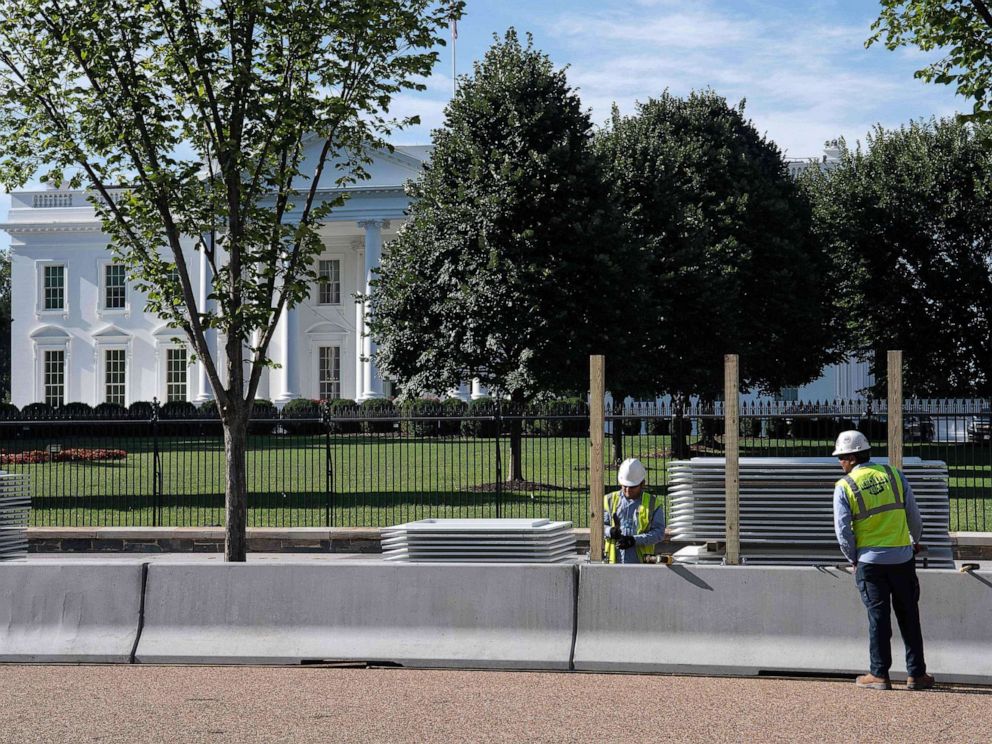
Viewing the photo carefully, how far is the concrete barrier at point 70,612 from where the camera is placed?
34.6 feet

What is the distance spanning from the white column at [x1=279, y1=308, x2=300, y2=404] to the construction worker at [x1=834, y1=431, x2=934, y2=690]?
50045 millimetres

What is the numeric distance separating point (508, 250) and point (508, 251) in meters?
0.03

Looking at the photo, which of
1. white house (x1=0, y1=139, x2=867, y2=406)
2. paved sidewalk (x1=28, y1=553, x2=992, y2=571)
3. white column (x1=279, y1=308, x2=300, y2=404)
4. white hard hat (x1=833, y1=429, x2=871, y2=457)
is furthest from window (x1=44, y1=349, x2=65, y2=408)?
white hard hat (x1=833, y1=429, x2=871, y2=457)

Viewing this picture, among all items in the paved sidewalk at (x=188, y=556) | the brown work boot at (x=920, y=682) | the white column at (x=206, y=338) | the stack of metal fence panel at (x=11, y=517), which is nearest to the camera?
the brown work boot at (x=920, y=682)

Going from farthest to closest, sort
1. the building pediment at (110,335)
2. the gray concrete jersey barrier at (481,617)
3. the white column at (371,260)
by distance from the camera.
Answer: the building pediment at (110,335), the white column at (371,260), the gray concrete jersey barrier at (481,617)

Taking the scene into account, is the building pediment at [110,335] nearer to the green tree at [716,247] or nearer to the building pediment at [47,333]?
the building pediment at [47,333]

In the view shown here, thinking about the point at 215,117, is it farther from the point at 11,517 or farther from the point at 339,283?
the point at 339,283

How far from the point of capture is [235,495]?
13.7 metres

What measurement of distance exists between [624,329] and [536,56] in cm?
583

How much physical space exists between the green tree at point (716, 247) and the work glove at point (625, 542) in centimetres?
1913

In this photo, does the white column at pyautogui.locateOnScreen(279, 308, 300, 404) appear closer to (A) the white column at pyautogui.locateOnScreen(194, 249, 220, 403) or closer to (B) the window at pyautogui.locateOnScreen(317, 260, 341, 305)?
(B) the window at pyautogui.locateOnScreen(317, 260, 341, 305)

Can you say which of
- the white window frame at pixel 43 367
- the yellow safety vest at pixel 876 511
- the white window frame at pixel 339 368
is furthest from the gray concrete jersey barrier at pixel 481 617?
the white window frame at pixel 43 367

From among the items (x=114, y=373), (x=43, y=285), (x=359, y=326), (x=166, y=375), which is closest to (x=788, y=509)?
(x=359, y=326)

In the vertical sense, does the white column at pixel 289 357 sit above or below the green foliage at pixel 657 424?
above
